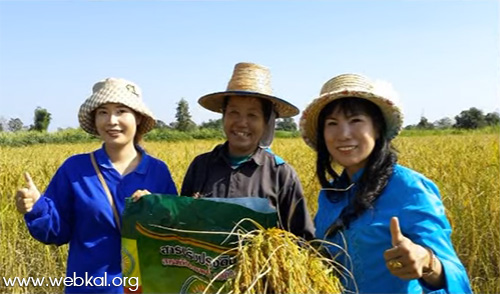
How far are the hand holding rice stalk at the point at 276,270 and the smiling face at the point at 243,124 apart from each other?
864 mm

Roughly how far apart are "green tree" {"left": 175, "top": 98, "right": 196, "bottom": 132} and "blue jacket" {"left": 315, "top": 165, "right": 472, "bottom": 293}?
3742 cm

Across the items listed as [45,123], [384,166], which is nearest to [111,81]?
[384,166]

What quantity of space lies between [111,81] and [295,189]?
3.14 feet

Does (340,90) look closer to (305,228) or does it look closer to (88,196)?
(305,228)

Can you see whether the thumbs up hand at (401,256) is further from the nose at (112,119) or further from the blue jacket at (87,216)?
the nose at (112,119)

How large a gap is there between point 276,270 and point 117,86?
4.29 ft

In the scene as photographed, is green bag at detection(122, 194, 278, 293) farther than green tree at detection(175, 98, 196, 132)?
No

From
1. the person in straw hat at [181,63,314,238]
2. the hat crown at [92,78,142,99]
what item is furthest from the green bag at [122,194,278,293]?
the hat crown at [92,78,142,99]

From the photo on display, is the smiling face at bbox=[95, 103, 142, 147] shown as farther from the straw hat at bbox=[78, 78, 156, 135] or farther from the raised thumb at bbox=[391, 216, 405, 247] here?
the raised thumb at bbox=[391, 216, 405, 247]

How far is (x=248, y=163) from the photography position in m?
2.04

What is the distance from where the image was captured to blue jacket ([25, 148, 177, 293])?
1.93 m

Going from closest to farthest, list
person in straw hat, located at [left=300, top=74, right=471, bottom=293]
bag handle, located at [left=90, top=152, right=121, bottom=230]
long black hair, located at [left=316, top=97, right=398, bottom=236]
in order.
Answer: person in straw hat, located at [left=300, top=74, right=471, bottom=293] < long black hair, located at [left=316, top=97, right=398, bottom=236] < bag handle, located at [left=90, top=152, right=121, bottom=230]

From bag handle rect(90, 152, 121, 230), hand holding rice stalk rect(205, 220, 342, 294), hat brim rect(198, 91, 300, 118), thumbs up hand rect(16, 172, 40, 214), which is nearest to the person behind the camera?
hand holding rice stalk rect(205, 220, 342, 294)

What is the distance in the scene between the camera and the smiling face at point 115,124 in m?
2.01
